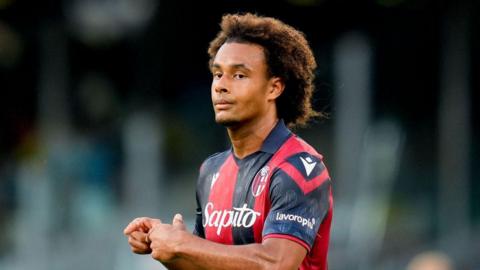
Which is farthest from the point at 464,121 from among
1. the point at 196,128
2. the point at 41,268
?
the point at 41,268

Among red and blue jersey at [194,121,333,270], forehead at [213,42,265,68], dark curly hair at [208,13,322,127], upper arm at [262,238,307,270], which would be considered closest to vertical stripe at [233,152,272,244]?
red and blue jersey at [194,121,333,270]

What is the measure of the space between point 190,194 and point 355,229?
195 centimetres

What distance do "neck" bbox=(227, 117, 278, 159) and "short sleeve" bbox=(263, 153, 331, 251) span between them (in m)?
0.30

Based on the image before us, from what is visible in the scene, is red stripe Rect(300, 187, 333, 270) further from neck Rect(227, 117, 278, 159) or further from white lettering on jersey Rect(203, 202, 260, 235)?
neck Rect(227, 117, 278, 159)

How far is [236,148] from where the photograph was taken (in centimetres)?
575

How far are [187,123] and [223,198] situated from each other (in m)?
8.33

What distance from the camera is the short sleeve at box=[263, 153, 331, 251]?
522 centimetres

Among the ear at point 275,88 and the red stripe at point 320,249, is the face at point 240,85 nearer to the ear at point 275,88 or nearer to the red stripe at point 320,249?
the ear at point 275,88

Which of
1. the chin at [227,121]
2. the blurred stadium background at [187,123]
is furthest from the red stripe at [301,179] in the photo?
the blurred stadium background at [187,123]

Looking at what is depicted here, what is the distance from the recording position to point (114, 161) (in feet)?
44.0

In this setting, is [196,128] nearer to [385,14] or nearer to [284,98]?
[385,14]

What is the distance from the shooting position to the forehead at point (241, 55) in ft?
18.3

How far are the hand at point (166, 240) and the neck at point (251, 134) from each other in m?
0.64

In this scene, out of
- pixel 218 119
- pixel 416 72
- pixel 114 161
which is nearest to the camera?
pixel 218 119
